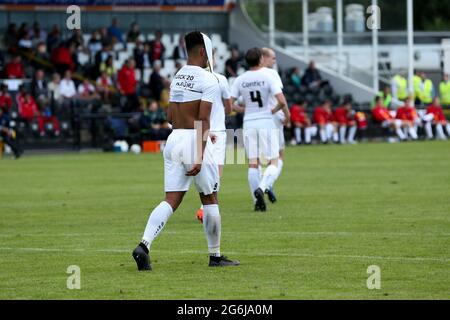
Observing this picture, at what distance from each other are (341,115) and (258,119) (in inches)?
893

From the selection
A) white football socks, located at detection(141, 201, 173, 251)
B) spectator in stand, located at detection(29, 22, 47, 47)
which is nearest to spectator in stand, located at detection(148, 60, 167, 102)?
spectator in stand, located at detection(29, 22, 47, 47)

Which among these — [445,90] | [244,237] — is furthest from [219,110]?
[445,90]

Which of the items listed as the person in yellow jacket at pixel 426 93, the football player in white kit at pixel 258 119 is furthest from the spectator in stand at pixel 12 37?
the football player in white kit at pixel 258 119

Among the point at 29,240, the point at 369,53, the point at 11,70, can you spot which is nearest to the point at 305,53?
the point at 369,53

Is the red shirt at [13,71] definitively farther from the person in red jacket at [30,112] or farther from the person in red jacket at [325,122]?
the person in red jacket at [325,122]

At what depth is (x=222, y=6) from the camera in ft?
153

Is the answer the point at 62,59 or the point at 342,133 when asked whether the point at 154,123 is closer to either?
the point at 62,59

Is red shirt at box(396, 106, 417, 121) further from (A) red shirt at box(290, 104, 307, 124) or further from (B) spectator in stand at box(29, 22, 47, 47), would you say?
(B) spectator in stand at box(29, 22, 47, 47)

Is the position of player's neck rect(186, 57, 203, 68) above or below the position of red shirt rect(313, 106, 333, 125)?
above

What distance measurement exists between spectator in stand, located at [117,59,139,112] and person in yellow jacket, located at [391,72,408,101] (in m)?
10.8

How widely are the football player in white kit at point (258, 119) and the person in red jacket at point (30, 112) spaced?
1853 centimetres

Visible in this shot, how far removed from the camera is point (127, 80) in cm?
3875

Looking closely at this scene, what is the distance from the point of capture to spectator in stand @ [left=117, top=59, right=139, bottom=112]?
3844cm
